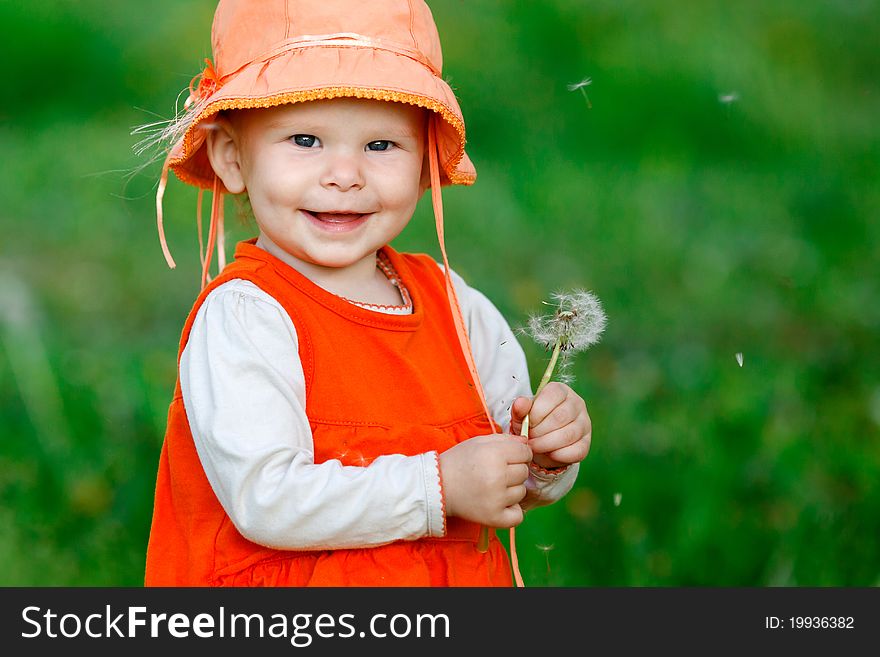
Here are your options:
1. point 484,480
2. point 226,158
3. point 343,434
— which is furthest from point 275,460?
point 226,158

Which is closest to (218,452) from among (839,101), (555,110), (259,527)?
(259,527)

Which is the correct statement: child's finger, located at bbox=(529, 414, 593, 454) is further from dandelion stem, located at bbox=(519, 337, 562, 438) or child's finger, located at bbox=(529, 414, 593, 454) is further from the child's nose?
the child's nose

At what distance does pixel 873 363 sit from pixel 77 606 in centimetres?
233

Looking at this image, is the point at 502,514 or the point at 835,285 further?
the point at 835,285

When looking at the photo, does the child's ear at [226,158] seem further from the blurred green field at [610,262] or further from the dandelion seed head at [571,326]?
the dandelion seed head at [571,326]

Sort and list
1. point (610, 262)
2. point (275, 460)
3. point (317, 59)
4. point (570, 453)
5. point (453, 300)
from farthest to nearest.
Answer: point (610, 262) → point (453, 300) → point (570, 453) → point (317, 59) → point (275, 460)

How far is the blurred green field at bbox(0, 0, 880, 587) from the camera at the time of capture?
292 centimetres

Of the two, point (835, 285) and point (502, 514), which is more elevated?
point (835, 285)

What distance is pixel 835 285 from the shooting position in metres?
3.83

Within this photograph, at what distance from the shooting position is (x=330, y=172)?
187 cm

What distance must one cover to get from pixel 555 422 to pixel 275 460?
0.45 m

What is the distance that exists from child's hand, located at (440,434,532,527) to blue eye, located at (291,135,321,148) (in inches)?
20.0

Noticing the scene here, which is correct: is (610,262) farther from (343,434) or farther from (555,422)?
(343,434)

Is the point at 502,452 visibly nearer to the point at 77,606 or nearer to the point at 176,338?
the point at 77,606
